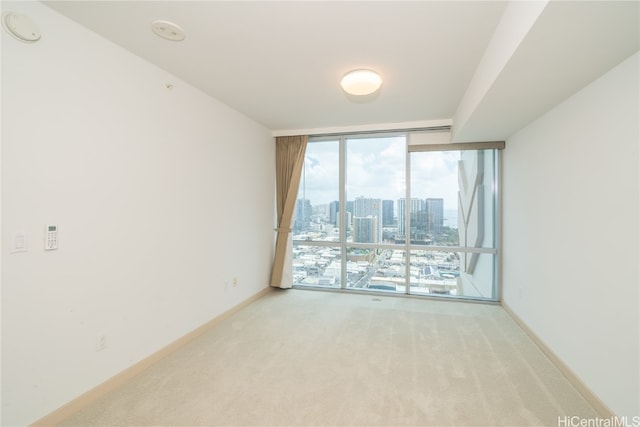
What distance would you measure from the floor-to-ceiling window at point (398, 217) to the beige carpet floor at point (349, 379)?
98cm

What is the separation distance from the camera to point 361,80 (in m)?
2.37

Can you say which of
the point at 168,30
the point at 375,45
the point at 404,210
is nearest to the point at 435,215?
the point at 404,210

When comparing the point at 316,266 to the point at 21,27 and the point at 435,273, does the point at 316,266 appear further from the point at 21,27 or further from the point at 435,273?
the point at 21,27

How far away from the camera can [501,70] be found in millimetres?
1793

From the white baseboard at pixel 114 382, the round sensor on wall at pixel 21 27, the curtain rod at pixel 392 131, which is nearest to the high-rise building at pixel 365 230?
the curtain rod at pixel 392 131

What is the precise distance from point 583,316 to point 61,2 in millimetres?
3952

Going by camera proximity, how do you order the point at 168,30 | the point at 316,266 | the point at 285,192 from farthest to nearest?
1. the point at 316,266
2. the point at 285,192
3. the point at 168,30

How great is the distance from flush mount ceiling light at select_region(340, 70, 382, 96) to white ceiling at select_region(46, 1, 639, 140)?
0.21 ft

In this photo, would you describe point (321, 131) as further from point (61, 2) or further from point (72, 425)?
point (72, 425)

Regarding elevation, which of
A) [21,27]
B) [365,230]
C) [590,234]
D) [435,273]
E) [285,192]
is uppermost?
[21,27]

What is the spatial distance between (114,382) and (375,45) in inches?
122

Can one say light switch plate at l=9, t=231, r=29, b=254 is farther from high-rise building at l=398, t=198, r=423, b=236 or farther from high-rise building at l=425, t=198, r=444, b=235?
high-rise building at l=425, t=198, r=444, b=235

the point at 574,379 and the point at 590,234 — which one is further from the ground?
the point at 590,234

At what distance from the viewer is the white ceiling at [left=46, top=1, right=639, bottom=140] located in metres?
1.49
